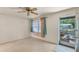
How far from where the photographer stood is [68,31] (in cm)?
141

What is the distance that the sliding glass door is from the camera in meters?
1.37

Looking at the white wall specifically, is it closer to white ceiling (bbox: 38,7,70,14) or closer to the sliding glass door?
white ceiling (bbox: 38,7,70,14)

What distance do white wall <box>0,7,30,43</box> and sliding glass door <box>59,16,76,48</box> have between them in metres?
0.53

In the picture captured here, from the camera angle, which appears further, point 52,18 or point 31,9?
point 52,18

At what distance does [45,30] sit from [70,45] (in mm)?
434

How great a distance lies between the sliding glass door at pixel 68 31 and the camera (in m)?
1.37

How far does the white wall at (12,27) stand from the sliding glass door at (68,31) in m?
0.53

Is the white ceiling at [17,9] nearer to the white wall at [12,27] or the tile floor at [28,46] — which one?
the white wall at [12,27]

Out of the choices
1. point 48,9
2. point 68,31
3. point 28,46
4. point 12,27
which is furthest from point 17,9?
point 68,31

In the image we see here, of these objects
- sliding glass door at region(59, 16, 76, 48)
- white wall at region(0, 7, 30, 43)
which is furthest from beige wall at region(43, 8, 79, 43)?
white wall at region(0, 7, 30, 43)

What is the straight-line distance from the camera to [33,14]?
4.84ft
